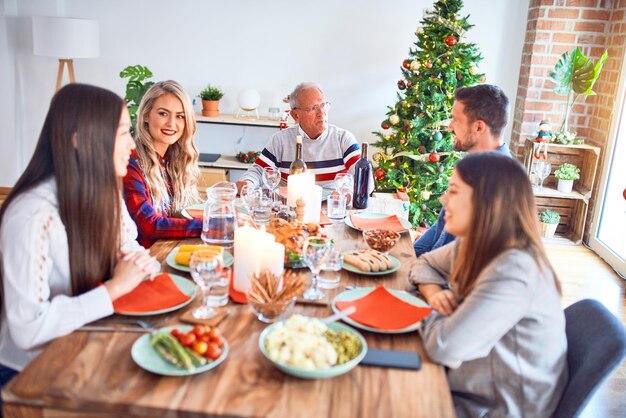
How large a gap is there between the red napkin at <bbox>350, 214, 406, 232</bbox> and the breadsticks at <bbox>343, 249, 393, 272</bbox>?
368 millimetres

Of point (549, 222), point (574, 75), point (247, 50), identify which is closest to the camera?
point (574, 75)

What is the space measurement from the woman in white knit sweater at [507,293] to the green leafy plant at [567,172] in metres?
3.44

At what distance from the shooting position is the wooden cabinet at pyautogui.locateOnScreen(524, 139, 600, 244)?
4.62 meters

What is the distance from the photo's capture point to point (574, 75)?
4406 mm

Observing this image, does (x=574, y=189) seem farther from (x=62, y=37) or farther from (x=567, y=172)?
(x=62, y=37)

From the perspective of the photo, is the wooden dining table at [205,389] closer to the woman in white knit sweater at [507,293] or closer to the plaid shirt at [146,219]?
the woman in white knit sweater at [507,293]

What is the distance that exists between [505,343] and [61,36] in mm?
4380

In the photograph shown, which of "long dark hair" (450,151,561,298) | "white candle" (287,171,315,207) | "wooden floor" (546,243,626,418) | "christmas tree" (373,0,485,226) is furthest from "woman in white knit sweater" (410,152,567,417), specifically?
"christmas tree" (373,0,485,226)

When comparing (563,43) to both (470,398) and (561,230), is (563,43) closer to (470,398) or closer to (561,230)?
(561,230)

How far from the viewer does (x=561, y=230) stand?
500 centimetres

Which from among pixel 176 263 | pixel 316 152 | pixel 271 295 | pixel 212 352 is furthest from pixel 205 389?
pixel 316 152

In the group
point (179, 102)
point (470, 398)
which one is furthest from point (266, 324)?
point (179, 102)

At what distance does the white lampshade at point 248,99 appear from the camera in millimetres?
5035

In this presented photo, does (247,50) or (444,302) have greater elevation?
(247,50)
